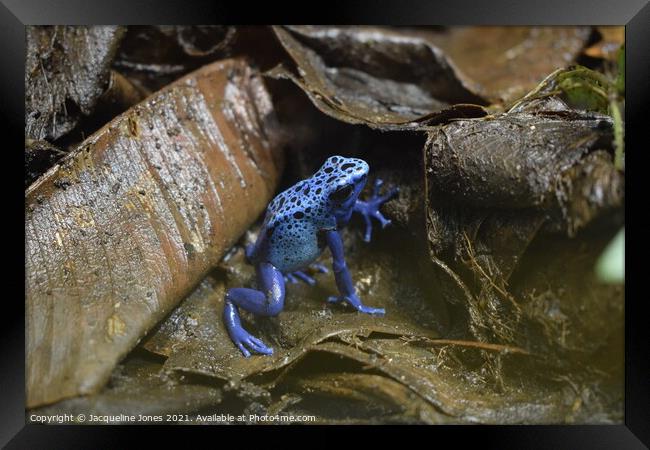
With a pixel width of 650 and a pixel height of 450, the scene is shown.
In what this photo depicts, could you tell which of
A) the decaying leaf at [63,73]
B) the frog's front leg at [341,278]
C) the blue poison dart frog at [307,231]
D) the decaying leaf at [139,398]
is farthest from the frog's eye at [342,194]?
Answer: the decaying leaf at [63,73]

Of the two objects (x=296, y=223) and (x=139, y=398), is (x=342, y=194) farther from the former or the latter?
(x=139, y=398)

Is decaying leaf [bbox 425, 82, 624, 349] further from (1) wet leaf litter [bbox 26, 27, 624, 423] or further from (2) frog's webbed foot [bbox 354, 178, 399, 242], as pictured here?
(2) frog's webbed foot [bbox 354, 178, 399, 242]

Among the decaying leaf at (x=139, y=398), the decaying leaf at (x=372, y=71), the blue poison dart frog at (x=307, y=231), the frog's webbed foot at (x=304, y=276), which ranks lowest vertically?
the decaying leaf at (x=139, y=398)

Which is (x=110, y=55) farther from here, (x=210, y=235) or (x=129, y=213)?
(x=210, y=235)

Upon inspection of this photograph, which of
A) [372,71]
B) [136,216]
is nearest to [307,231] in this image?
[136,216]

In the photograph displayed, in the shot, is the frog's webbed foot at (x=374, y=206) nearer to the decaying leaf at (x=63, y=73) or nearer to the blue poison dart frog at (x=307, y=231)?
the blue poison dart frog at (x=307, y=231)

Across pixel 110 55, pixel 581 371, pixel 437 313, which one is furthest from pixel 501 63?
pixel 110 55

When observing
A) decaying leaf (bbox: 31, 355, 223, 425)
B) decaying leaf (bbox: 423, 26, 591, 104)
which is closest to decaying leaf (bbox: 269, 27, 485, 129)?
decaying leaf (bbox: 423, 26, 591, 104)
